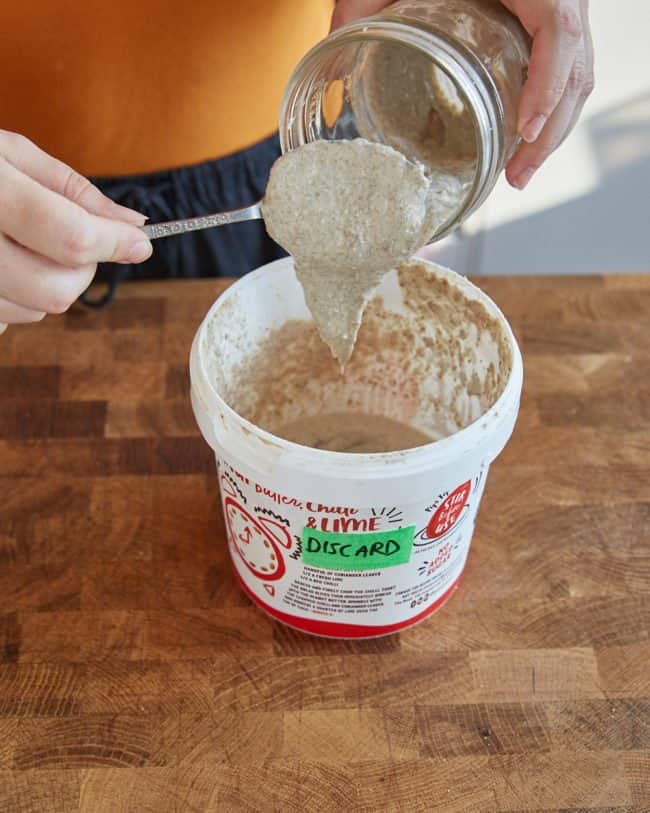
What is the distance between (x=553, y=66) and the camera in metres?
0.76

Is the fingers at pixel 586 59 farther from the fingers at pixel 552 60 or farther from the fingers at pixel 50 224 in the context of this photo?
the fingers at pixel 50 224

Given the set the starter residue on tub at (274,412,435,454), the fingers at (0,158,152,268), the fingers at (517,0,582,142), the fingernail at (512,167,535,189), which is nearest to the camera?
the fingers at (0,158,152,268)

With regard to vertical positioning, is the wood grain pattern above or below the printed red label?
below

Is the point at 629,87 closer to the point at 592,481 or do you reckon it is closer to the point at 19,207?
the point at 592,481

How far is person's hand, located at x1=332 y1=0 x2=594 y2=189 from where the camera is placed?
2.48 ft

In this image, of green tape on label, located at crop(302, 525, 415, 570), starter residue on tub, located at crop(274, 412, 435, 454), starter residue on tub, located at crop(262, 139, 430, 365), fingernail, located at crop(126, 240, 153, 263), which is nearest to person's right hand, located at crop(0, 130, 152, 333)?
fingernail, located at crop(126, 240, 153, 263)

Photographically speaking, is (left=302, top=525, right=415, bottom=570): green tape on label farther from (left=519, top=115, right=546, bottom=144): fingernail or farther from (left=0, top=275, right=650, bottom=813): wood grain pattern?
(left=519, top=115, right=546, bottom=144): fingernail

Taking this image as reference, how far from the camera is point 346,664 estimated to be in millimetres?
868

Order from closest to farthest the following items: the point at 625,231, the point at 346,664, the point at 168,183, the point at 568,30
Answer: the point at 568,30, the point at 346,664, the point at 168,183, the point at 625,231

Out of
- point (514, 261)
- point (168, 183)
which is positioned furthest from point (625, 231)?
point (168, 183)

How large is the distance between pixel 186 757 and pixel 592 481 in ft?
1.71

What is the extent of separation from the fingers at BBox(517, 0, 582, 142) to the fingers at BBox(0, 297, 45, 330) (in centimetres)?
44

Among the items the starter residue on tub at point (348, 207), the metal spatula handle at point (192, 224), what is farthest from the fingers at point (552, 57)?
the metal spatula handle at point (192, 224)

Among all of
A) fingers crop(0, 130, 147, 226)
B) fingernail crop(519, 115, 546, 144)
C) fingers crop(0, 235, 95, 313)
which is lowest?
fingers crop(0, 235, 95, 313)
